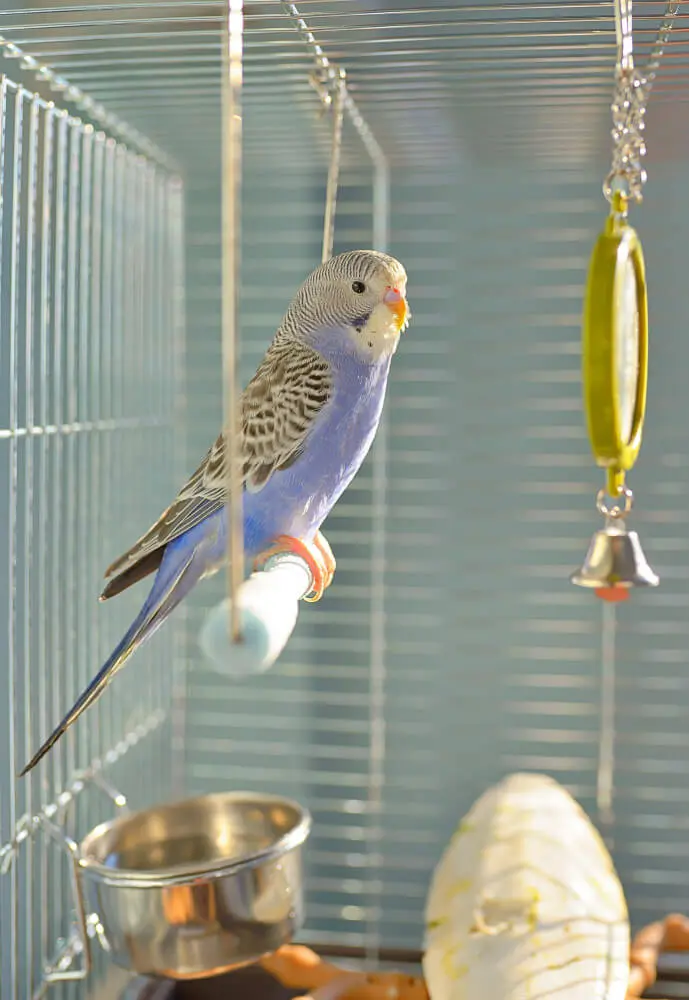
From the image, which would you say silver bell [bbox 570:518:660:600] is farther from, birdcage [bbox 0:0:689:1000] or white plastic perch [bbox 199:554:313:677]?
birdcage [bbox 0:0:689:1000]

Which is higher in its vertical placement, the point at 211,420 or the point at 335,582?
the point at 211,420

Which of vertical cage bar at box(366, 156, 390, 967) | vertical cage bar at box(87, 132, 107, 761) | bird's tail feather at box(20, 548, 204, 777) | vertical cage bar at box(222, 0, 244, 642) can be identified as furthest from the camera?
vertical cage bar at box(366, 156, 390, 967)

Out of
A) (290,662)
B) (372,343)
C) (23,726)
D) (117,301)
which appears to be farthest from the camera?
(290,662)

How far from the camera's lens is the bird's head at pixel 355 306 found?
37.4 inches

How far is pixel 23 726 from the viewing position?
3.89ft

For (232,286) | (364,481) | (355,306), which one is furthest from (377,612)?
A: (232,286)

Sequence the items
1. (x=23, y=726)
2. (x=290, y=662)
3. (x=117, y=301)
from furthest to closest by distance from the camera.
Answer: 1. (x=290, y=662)
2. (x=117, y=301)
3. (x=23, y=726)

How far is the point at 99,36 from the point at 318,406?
0.42 meters

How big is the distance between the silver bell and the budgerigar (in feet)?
0.77

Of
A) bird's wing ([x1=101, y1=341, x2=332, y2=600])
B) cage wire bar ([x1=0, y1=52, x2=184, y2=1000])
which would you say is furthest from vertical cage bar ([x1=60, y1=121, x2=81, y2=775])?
bird's wing ([x1=101, y1=341, x2=332, y2=600])

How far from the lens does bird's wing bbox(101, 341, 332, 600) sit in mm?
1000

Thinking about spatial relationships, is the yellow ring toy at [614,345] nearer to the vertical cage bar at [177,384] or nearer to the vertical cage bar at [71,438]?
the vertical cage bar at [71,438]

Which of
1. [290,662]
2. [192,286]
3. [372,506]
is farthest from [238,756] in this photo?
[192,286]

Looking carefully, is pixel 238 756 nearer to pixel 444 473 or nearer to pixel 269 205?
pixel 444 473
